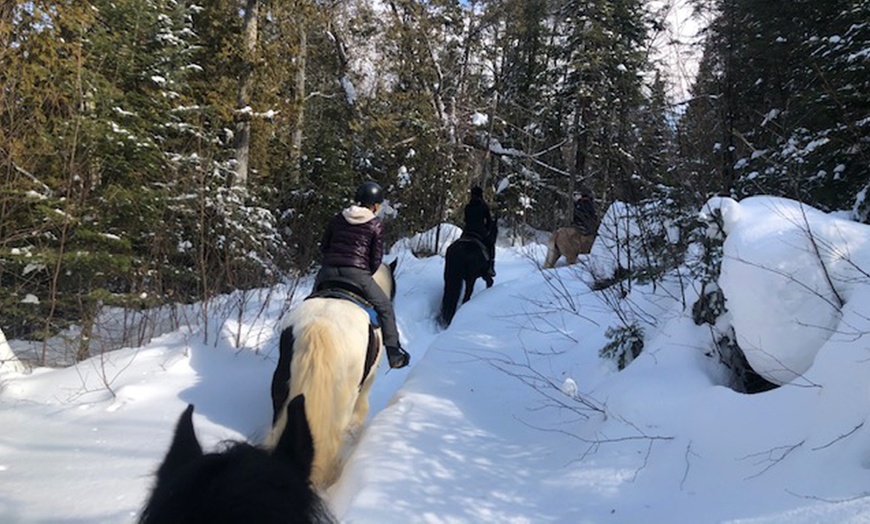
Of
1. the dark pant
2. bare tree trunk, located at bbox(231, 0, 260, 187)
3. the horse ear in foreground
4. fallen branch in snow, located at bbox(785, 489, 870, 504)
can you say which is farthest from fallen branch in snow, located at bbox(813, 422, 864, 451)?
bare tree trunk, located at bbox(231, 0, 260, 187)

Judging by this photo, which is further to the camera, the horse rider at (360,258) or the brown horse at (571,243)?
the brown horse at (571,243)

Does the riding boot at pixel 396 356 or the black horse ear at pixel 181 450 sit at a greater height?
the black horse ear at pixel 181 450

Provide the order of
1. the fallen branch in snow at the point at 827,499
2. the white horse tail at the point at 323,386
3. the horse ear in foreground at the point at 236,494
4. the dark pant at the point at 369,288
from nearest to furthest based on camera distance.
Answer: the horse ear in foreground at the point at 236,494, the fallen branch in snow at the point at 827,499, the white horse tail at the point at 323,386, the dark pant at the point at 369,288

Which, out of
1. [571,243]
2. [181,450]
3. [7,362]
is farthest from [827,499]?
[571,243]

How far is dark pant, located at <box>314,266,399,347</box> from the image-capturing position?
170 inches

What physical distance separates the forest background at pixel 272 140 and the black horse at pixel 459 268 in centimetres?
215

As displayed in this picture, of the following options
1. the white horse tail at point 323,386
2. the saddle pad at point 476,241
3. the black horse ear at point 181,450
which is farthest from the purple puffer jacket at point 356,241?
the saddle pad at point 476,241

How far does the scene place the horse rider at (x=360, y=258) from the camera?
14.3 ft

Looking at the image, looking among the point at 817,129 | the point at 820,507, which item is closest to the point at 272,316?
the point at 820,507

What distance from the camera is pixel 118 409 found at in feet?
13.8

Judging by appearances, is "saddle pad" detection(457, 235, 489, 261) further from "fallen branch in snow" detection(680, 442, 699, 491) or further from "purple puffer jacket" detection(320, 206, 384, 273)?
"fallen branch in snow" detection(680, 442, 699, 491)

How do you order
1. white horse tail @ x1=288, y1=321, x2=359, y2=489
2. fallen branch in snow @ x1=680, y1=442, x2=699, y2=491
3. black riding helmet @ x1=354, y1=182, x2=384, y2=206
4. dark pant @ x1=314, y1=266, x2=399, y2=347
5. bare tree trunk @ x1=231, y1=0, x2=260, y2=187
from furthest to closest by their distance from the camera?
bare tree trunk @ x1=231, y1=0, x2=260, y2=187 → black riding helmet @ x1=354, y1=182, x2=384, y2=206 → dark pant @ x1=314, y1=266, x2=399, y2=347 → white horse tail @ x1=288, y1=321, x2=359, y2=489 → fallen branch in snow @ x1=680, y1=442, x2=699, y2=491

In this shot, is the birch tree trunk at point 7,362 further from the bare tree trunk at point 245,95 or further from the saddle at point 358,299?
the bare tree trunk at point 245,95

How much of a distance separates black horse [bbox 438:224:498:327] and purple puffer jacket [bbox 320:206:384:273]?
4.07m
